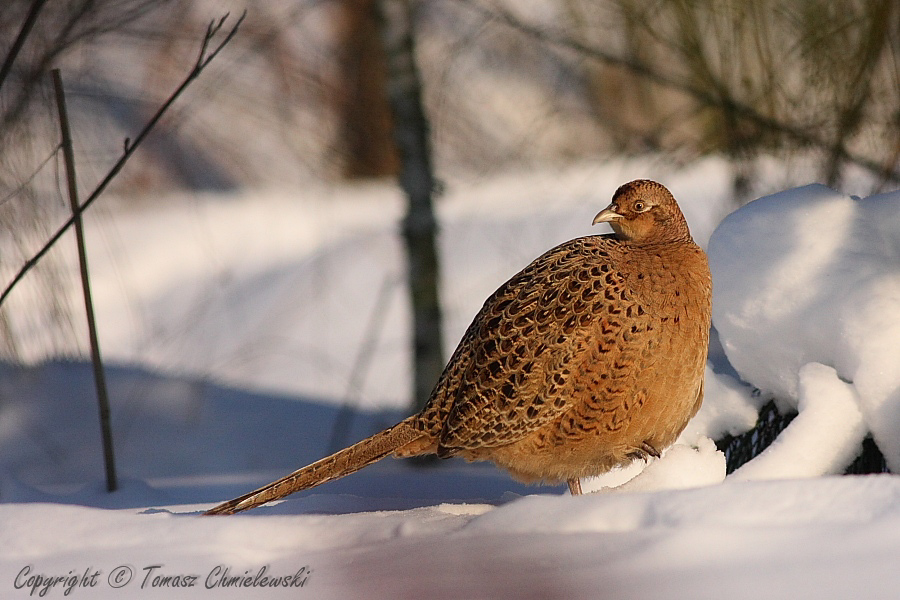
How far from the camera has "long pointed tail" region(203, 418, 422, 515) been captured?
2.50 m

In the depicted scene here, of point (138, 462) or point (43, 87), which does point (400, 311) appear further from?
point (43, 87)

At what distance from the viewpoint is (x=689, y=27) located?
3.76m

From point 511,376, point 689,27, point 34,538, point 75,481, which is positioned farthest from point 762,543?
point 75,481

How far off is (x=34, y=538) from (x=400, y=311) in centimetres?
492

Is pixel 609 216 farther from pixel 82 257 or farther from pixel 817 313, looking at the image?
pixel 82 257

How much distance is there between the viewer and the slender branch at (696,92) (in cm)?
342

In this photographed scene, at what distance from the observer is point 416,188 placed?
190 inches

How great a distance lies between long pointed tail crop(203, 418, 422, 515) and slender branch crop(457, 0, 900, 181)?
191cm

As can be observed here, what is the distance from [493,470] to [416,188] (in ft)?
4.77

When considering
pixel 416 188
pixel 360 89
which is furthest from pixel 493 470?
pixel 360 89

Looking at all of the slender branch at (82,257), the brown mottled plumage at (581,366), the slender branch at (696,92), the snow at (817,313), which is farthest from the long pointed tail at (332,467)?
the slender branch at (696,92)

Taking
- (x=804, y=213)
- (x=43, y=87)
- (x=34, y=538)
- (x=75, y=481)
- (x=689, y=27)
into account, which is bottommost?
(x=75, y=481)

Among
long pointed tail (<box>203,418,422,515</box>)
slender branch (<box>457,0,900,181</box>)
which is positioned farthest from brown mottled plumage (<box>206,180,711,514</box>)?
slender branch (<box>457,0,900,181</box>)

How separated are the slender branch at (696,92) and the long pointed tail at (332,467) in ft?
6.27
